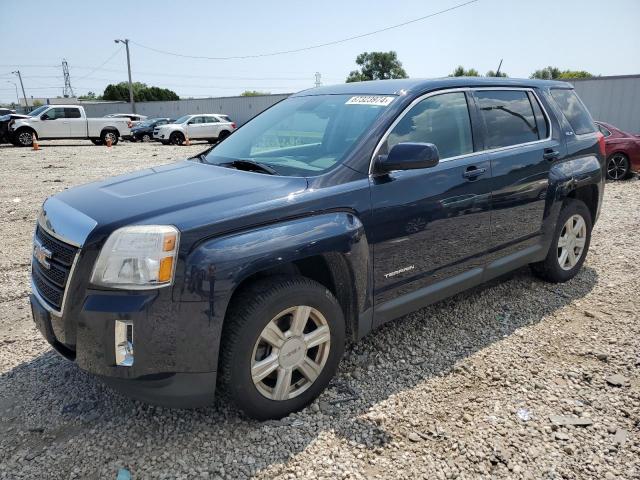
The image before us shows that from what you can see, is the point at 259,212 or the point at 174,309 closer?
the point at 174,309

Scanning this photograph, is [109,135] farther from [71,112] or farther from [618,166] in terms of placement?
[618,166]

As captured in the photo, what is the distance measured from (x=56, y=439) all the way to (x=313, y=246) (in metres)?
1.70

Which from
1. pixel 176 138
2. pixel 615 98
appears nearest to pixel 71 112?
pixel 176 138

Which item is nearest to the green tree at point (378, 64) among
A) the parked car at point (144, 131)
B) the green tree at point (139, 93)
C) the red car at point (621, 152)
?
the green tree at point (139, 93)

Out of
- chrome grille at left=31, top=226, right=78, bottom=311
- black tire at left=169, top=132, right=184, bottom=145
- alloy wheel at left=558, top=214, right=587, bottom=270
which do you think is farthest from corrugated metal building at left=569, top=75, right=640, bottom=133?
chrome grille at left=31, top=226, right=78, bottom=311

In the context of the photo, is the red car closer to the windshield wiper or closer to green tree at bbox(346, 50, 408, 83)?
the windshield wiper

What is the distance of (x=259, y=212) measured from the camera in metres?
2.45

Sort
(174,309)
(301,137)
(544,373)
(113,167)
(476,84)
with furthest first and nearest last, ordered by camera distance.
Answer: (113,167)
(476,84)
(301,137)
(544,373)
(174,309)

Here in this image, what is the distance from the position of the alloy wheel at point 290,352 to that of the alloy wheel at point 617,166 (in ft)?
35.9

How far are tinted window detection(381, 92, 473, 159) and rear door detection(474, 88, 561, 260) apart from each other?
0.20m

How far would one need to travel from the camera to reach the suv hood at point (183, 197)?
2.33 meters

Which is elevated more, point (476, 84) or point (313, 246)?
point (476, 84)

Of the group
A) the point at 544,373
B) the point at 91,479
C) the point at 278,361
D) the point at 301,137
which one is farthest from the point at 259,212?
the point at 544,373

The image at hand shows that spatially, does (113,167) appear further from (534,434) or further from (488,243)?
(534,434)
